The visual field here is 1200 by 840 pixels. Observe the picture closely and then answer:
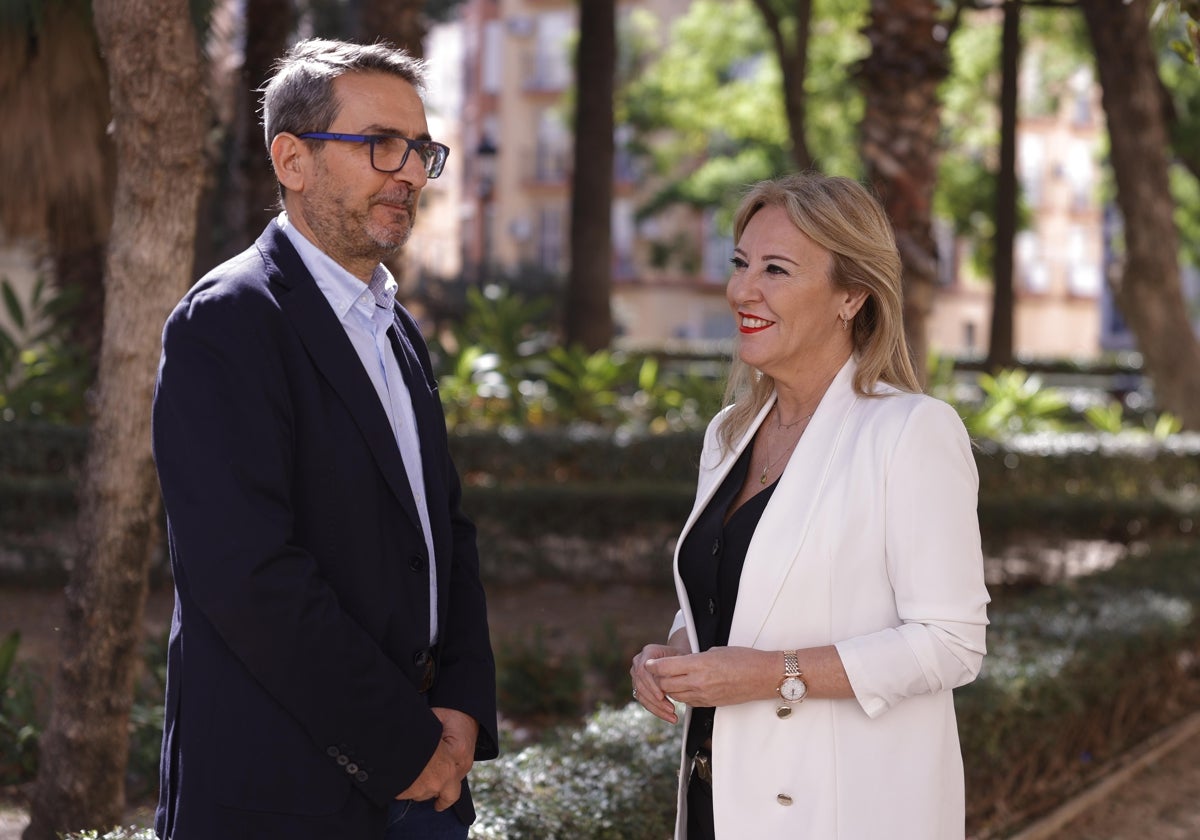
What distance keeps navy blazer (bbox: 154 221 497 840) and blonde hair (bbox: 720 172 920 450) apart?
901 millimetres

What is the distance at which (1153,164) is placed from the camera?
1227 centimetres

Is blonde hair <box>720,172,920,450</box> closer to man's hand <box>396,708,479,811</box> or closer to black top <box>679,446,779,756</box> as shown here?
black top <box>679,446,779,756</box>

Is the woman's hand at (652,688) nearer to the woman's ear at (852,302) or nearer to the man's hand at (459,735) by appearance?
the man's hand at (459,735)

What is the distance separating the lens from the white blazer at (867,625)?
8.12 ft

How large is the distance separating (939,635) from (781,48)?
16077 millimetres

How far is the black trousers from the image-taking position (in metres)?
2.74

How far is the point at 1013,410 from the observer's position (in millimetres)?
14914

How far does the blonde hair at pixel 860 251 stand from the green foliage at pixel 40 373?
8.78m

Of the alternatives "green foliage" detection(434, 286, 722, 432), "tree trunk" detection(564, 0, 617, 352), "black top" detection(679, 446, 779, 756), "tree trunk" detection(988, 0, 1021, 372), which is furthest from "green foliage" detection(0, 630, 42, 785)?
"tree trunk" detection(988, 0, 1021, 372)

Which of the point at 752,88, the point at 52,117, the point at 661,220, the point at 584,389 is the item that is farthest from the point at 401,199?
the point at 661,220

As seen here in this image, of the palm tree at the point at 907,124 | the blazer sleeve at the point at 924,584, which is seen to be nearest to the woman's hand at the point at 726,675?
the blazer sleeve at the point at 924,584

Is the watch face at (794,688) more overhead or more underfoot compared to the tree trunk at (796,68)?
more underfoot

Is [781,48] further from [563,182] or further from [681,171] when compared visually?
[563,182]

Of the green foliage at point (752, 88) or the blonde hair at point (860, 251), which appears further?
the green foliage at point (752, 88)
